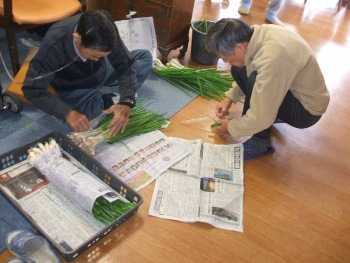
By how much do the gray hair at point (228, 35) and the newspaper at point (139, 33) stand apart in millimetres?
811

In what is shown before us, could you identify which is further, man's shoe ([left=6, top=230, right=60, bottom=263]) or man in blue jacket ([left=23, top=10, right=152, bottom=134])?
man in blue jacket ([left=23, top=10, right=152, bottom=134])

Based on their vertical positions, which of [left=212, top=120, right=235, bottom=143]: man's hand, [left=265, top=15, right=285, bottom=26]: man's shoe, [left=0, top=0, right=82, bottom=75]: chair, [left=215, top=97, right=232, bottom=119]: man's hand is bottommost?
[left=212, top=120, right=235, bottom=143]: man's hand

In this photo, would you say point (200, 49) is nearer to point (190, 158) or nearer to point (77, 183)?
point (190, 158)

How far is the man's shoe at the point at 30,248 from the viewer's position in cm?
119

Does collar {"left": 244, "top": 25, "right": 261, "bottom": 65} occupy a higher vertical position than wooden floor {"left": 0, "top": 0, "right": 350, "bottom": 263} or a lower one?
higher

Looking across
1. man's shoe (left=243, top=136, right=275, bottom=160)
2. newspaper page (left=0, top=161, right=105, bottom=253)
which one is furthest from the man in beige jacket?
newspaper page (left=0, top=161, right=105, bottom=253)

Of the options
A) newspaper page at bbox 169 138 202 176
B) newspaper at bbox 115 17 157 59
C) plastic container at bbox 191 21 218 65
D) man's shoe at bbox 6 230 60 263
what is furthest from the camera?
plastic container at bbox 191 21 218 65

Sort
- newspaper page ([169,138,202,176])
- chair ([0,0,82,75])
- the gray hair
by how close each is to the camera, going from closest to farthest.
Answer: the gray hair, newspaper page ([169,138,202,176]), chair ([0,0,82,75])

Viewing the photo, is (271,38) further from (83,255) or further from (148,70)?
(83,255)

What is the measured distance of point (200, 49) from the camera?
8.04ft

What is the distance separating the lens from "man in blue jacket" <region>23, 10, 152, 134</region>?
133 cm

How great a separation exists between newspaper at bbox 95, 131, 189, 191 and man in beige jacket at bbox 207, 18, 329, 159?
0.30 m

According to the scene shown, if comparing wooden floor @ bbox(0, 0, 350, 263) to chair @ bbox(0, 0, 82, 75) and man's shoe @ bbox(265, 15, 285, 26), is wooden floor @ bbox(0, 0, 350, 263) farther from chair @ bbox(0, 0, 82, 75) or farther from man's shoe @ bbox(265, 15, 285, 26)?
man's shoe @ bbox(265, 15, 285, 26)

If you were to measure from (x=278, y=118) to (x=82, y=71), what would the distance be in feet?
3.17
